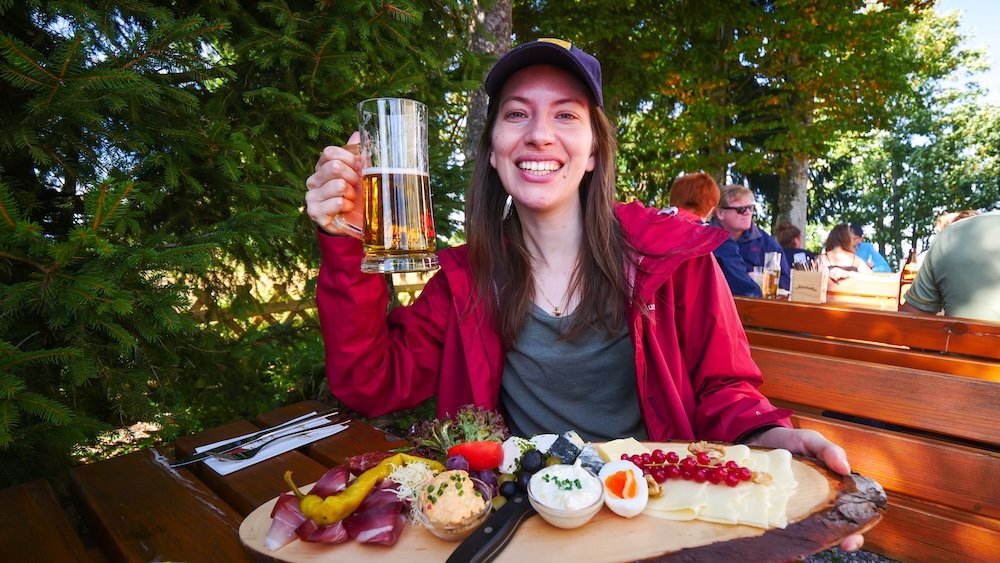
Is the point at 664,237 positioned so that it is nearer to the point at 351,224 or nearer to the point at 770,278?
the point at 351,224

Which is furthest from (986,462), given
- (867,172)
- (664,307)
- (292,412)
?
(867,172)

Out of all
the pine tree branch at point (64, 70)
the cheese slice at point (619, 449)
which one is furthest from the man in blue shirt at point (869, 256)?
the pine tree branch at point (64, 70)

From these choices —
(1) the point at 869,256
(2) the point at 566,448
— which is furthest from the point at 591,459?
(1) the point at 869,256

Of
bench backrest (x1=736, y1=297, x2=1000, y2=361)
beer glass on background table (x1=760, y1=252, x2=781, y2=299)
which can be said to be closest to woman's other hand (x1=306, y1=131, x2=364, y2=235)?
bench backrest (x1=736, y1=297, x2=1000, y2=361)

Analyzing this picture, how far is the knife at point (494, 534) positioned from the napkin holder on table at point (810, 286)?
3.72 m

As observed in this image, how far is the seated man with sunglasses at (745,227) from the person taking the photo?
19.4 ft

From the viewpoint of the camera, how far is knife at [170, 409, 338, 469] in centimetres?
185

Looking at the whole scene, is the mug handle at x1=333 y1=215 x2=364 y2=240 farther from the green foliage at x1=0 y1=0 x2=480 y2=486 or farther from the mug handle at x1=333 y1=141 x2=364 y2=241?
the green foliage at x1=0 y1=0 x2=480 y2=486

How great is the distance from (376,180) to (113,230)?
1590 millimetres

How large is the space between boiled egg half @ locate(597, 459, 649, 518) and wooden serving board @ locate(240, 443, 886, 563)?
0.03 m

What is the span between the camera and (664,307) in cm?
198

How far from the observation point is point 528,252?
2207mm

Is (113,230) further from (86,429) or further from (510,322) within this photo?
(510,322)

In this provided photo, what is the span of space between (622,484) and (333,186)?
1056 mm
